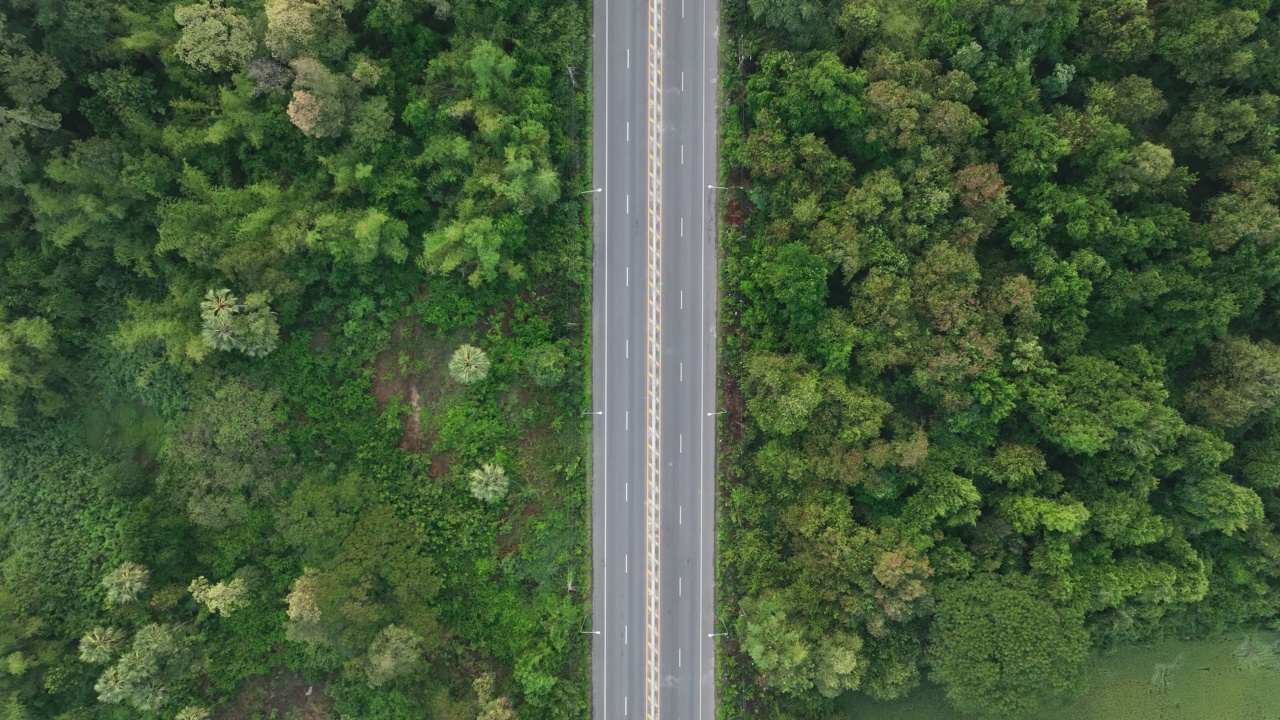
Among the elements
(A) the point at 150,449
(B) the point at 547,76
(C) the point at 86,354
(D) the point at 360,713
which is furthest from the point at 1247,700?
(C) the point at 86,354

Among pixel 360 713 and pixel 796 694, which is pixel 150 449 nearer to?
pixel 360 713

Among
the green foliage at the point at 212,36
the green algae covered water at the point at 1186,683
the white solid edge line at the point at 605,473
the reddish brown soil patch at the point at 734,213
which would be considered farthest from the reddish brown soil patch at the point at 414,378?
the green algae covered water at the point at 1186,683

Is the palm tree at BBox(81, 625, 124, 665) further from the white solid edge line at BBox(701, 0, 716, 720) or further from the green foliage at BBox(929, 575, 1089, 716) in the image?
the green foliage at BBox(929, 575, 1089, 716)

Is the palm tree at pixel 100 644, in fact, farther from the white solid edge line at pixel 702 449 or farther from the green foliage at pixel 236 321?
the white solid edge line at pixel 702 449

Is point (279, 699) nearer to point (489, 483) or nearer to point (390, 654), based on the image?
point (390, 654)

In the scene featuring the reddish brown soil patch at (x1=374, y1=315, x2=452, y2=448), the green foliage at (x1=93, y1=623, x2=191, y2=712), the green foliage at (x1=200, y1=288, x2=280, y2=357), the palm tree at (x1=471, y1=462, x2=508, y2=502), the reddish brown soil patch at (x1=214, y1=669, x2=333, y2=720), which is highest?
the green foliage at (x1=200, y1=288, x2=280, y2=357)

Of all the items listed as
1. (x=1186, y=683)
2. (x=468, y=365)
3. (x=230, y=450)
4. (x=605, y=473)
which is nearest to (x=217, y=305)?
(x=230, y=450)

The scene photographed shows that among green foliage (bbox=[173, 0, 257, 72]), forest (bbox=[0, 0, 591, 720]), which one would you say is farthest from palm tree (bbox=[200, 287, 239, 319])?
green foliage (bbox=[173, 0, 257, 72])
